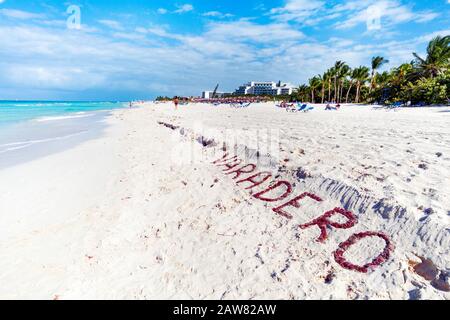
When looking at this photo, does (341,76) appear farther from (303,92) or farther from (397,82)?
(397,82)

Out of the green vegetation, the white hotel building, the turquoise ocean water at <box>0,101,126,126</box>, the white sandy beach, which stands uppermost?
the white hotel building

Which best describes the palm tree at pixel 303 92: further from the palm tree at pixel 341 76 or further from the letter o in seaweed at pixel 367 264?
the letter o in seaweed at pixel 367 264

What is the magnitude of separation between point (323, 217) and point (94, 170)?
245 inches

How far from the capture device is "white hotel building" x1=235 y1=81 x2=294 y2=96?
525 feet

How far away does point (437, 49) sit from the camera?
100 feet

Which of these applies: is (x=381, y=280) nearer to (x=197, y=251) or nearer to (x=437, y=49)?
(x=197, y=251)

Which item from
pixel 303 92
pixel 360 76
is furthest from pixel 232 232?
pixel 303 92

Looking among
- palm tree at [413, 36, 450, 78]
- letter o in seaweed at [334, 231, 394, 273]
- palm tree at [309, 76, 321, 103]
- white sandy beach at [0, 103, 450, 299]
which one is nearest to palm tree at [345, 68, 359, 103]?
palm tree at [309, 76, 321, 103]

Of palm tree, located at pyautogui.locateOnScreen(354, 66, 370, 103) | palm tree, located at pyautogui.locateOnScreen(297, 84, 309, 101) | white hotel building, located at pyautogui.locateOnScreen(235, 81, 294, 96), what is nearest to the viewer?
palm tree, located at pyautogui.locateOnScreen(354, 66, 370, 103)

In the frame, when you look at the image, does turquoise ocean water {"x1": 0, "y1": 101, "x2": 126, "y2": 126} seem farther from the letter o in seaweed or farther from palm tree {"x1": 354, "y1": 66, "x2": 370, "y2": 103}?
palm tree {"x1": 354, "y1": 66, "x2": 370, "y2": 103}

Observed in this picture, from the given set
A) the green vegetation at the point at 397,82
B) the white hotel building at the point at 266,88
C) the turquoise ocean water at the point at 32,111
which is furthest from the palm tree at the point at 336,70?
the white hotel building at the point at 266,88

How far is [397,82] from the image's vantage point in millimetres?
32656

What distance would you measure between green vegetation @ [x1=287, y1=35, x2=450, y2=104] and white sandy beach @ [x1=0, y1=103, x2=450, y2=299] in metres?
23.9
